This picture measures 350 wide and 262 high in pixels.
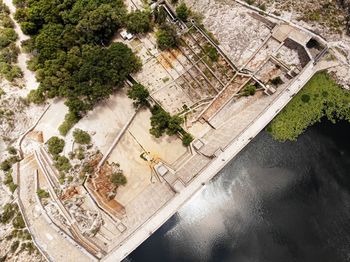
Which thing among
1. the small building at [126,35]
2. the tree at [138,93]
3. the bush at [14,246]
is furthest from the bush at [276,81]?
the bush at [14,246]

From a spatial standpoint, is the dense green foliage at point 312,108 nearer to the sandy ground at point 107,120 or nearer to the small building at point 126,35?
the sandy ground at point 107,120

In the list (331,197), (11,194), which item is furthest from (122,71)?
(331,197)

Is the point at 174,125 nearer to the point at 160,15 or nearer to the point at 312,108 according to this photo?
the point at 160,15

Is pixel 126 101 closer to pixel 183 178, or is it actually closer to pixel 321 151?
pixel 183 178

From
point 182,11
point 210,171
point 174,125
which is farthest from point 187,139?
point 182,11

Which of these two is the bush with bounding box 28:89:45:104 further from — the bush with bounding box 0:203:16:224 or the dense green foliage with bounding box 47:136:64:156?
the bush with bounding box 0:203:16:224

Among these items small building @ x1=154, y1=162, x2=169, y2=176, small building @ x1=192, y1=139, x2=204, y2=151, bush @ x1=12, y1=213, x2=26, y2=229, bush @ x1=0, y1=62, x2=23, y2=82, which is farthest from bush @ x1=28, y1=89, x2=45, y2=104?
small building @ x1=192, y1=139, x2=204, y2=151
